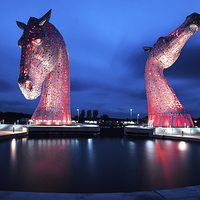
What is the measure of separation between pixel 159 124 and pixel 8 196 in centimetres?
1423

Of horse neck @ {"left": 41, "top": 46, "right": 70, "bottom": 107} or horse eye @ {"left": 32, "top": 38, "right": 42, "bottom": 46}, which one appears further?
horse neck @ {"left": 41, "top": 46, "right": 70, "bottom": 107}

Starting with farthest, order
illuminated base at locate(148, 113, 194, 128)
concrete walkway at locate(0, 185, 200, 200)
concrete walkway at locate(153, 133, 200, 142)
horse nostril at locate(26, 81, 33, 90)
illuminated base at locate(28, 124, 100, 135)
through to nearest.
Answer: illuminated base at locate(148, 113, 194, 128)
illuminated base at locate(28, 124, 100, 135)
horse nostril at locate(26, 81, 33, 90)
concrete walkway at locate(153, 133, 200, 142)
concrete walkway at locate(0, 185, 200, 200)

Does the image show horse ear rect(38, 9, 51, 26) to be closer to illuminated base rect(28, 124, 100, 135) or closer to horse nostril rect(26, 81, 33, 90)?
horse nostril rect(26, 81, 33, 90)

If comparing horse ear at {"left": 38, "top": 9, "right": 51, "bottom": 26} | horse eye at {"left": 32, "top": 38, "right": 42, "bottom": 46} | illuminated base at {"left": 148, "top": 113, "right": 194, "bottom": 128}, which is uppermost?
horse ear at {"left": 38, "top": 9, "right": 51, "bottom": 26}

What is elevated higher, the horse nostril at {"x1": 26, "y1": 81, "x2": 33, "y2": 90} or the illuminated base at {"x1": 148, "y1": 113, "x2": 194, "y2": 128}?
the horse nostril at {"x1": 26, "y1": 81, "x2": 33, "y2": 90}

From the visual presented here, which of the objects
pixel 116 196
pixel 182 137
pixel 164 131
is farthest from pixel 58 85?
pixel 116 196

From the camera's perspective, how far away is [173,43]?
46.7ft

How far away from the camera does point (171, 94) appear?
1489 centimetres

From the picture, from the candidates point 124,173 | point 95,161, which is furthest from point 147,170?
point 95,161

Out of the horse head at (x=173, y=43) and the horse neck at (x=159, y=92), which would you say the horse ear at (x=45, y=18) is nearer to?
the horse head at (x=173, y=43)

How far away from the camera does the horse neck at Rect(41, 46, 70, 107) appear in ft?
50.3

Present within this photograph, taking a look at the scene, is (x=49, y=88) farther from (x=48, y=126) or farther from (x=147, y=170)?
(x=147, y=170)

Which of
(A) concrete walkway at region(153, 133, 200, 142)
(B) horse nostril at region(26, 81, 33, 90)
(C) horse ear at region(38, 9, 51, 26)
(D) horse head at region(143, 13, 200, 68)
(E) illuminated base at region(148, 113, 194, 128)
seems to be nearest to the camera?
(A) concrete walkway at region(153, 133, 200, 142)


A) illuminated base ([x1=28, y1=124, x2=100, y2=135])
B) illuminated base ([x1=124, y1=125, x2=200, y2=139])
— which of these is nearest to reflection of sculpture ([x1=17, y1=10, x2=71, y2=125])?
illuminated base ([x1=28, y1=124, x2=100, y2=135])
